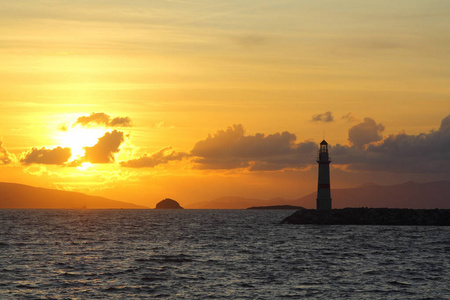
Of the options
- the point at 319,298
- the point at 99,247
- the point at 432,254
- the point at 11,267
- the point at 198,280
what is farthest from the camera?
the point at 99,247

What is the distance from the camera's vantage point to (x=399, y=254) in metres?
53.5

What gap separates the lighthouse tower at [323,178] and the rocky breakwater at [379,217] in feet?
5.69

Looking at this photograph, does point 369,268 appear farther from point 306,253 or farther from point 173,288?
point 173,288

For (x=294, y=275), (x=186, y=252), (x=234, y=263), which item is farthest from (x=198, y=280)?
(x=186, y=252)

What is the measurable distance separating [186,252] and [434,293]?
86.3ft

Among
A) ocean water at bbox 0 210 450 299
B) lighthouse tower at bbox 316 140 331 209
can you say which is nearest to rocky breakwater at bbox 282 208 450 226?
lighthouse tower at bbox 316 140 331 209

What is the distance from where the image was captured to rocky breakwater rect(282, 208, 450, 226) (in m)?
104

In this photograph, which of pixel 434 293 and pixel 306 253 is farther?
pixel 306 253

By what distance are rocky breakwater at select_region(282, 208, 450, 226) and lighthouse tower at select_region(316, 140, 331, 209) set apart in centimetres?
173

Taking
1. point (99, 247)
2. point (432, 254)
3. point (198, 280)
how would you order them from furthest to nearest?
point (99, 247) < point (432, 254) < point (198, 280)

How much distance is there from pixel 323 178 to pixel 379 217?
13.4 m

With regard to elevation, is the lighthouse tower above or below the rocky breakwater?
above

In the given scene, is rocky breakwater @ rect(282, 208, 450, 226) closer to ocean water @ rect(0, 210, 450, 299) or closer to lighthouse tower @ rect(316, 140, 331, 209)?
lighthouse tower @ rect(316, 140, 331, 209)

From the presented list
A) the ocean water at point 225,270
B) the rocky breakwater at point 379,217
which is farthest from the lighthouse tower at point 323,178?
the ocean water at point 225,270
